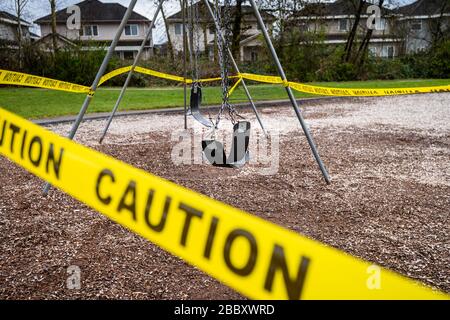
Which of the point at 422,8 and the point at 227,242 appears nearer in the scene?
the point at 227,242

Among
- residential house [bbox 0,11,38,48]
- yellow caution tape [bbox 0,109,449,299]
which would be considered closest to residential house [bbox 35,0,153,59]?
residential house [bbox 0,11,38,48]

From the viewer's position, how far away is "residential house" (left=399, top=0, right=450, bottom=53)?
1416 inches

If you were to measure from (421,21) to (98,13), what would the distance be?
139 ft

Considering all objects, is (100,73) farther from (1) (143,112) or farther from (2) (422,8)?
(2) (422,8)

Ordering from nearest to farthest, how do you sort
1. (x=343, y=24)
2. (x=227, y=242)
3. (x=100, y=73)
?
(x=227, y=242) → (x=100, y=73) → (x=343, y=24)

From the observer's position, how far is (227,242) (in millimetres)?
1092

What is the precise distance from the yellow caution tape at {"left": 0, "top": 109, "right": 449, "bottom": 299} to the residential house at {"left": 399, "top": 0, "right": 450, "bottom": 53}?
134ft

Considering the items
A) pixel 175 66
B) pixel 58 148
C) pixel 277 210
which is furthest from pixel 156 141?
pixel 175 66

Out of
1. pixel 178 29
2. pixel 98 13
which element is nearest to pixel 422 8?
pixel 178 29

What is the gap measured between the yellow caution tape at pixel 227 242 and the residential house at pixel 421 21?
40.9 metres

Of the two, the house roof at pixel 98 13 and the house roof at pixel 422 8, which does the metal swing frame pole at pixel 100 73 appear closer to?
the house roof at pixel 98 13

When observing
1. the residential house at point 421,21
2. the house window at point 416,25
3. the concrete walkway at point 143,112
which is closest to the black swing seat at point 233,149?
the concrete walkway at point 143,112

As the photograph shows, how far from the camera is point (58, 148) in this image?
5.35ft

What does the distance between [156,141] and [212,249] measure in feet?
20.4
